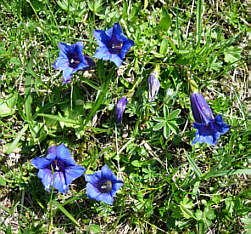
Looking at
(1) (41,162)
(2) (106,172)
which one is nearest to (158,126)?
(2) (106,172)

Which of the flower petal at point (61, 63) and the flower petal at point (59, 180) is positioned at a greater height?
the flower petal at point (61, 63)

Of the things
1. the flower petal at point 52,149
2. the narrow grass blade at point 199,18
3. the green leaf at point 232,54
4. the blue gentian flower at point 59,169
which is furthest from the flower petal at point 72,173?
the green leaf at point 232,54

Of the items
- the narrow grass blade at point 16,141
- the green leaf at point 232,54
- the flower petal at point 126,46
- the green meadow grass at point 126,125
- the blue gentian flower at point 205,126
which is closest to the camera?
the flower petal at point 126,46

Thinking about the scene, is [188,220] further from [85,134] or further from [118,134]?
[85,134]

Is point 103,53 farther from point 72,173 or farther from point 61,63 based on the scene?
point 72,173

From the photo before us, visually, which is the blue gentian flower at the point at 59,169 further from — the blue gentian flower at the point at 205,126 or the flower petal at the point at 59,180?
the blue gentian flower at the point at 205,126

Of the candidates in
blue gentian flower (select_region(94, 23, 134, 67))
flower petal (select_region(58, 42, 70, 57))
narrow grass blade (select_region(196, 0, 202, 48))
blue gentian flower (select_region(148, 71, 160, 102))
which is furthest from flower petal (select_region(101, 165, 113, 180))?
narrow grass blade (select_region(196, 0, 202, 48))
